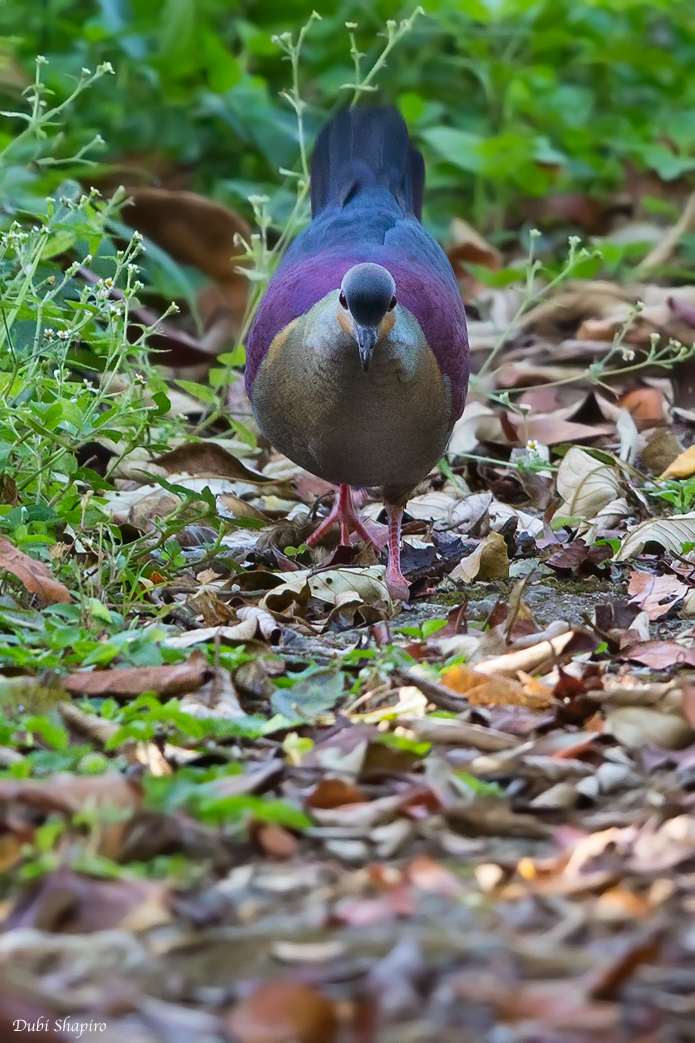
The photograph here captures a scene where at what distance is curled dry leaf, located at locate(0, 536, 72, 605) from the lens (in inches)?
150

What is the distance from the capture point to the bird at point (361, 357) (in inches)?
188

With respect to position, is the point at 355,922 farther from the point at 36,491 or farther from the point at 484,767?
the point at 36,491

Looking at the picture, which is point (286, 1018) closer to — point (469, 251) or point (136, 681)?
point (136, 681)

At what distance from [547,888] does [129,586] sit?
2281 millimetres

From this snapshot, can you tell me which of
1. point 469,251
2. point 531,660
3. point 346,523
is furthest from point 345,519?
point 469,251

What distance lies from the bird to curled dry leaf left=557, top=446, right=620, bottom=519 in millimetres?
480

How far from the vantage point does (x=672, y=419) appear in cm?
643

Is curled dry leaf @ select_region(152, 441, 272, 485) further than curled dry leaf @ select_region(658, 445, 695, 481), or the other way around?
curled dry leaf @ select_region(658, 445, 695, 481)

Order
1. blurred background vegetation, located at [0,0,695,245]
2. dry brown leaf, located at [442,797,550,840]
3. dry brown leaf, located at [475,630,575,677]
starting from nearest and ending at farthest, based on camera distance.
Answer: dry brown leaf, located at [442,797,550,840]
dry brown leaf, located at [475,630,575,677]
blurred background vegetation, located at [0,0,695,245]

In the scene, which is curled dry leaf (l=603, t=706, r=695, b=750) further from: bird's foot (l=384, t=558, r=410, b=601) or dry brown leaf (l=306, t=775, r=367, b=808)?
bird's foot (l=384, t=558, r=410, b=601)

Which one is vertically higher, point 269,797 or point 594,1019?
point 594,1019

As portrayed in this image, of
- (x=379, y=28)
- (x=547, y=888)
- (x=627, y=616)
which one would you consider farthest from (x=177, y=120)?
(x=547, y=888)

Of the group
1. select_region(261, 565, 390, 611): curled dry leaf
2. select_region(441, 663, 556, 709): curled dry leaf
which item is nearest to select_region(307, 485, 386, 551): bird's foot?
select_region(261, 565, 390, 611): curled dry leaf

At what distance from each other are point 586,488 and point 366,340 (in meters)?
1.14
